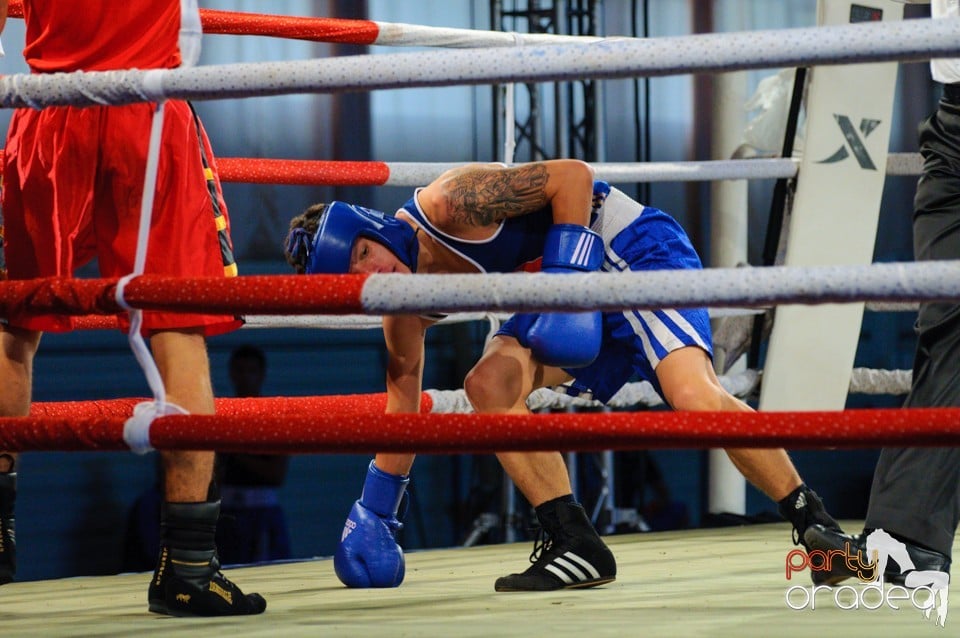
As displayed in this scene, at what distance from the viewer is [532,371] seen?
90.4 inches

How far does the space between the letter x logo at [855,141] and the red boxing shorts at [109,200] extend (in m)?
1.72

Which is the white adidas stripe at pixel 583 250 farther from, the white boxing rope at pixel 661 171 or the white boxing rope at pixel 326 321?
the white boxing rope at pixel 661 171

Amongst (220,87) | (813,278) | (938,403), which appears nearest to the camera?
(813,278)

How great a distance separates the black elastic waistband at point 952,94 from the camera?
1958mm

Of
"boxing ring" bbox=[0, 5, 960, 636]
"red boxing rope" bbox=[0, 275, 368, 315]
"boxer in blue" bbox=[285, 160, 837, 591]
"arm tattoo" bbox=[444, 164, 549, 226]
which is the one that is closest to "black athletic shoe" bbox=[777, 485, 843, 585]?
"boxer in blue" bbox=[285, 160, 837, 591]

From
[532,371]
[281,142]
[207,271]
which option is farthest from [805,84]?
[281,142]

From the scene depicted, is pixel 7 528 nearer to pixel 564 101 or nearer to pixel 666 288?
pixel 666 288

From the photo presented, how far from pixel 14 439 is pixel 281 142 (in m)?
4.10

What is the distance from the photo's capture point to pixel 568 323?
6.00 feet

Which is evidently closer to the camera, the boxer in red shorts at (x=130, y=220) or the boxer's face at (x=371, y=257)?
the boxer in red shorts at (x=130, y=220)

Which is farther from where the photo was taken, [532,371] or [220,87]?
[532,371]

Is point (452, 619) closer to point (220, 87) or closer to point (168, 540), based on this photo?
point (168, 540)

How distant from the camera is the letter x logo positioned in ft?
10.2

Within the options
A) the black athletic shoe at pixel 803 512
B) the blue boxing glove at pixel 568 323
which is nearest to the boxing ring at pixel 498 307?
the black athletic shoe at pixel 803 512
